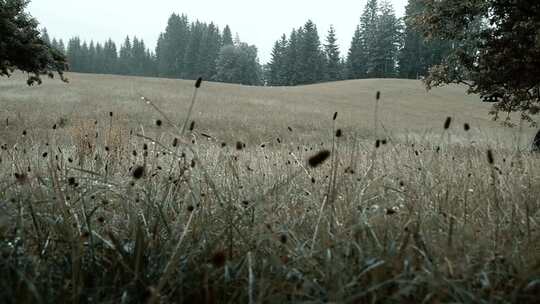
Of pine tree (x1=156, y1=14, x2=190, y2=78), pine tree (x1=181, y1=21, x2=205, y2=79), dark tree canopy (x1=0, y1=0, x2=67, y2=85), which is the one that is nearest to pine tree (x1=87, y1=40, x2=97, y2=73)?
pine tree (x1=156, y1=14, x2=190, y2=78)

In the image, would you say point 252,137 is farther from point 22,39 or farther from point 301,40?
point 301,40

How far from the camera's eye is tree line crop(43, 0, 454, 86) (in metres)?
76.8

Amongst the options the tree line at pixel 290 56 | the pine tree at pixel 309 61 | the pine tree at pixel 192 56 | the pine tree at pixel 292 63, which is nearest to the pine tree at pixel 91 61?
the tree line at pixel 290 56

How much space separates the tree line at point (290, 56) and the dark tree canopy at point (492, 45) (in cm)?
5218

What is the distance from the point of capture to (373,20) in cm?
9369

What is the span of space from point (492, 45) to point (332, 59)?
74930 millimetres

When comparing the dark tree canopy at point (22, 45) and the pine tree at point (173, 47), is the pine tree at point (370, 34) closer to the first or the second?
the pine tree at point (173, 47)

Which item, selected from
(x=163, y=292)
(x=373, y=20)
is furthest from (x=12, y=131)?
(x=373, y=20)

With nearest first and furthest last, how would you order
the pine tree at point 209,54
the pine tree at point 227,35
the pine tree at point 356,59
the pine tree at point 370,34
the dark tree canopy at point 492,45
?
the dark tree canopy at point 492,45 < the pine tree at point 370,34 < the pine tree at point 356,59 < the pine tree at point 209,54 < the pine tree at point 227,35

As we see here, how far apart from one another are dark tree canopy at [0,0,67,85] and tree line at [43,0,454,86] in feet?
179

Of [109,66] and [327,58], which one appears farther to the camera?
[109,66]

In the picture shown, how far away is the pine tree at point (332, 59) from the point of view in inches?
3243

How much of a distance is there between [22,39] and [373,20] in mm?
89200

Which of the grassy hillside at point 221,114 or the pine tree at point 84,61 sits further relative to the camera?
the pine tree at point 84,61
